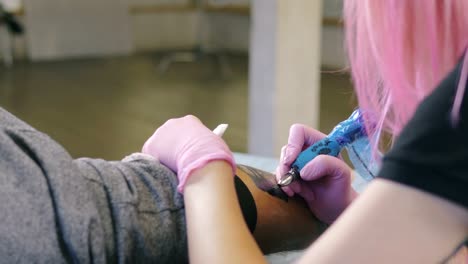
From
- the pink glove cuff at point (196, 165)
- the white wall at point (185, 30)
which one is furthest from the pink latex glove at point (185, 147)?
the white wall at point (185, 30)

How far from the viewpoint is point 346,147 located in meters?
0.98

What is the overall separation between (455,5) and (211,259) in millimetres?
342

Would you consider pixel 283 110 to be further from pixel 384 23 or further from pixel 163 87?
pixel 163 87

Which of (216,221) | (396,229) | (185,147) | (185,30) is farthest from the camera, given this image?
(185,30)

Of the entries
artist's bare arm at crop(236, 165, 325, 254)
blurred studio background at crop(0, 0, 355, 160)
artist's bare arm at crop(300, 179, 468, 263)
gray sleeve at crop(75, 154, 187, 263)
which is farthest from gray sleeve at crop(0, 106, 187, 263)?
blurred studio background at crop(0, 0, 355, 160)

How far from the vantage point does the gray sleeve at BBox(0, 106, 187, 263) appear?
71cm

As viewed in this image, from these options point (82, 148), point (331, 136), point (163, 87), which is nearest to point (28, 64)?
point (163, 87)

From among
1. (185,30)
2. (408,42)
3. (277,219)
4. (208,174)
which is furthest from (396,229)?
(185,30)

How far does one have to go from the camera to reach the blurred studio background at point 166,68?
2520mm

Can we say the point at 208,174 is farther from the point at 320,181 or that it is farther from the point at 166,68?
the point at 166,68

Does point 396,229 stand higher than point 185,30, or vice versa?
point 396,229

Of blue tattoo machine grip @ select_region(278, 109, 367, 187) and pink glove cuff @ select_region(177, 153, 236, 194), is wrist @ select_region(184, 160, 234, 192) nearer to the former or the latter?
pink glove cuff @ select_region(177, 153, 236, 194)

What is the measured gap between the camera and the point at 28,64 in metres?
5.77

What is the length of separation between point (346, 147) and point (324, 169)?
70 mm
